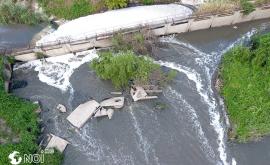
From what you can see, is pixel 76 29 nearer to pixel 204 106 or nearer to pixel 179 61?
pixel 179 61

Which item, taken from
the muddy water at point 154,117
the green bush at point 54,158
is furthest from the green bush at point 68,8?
the green bush at point 54,158

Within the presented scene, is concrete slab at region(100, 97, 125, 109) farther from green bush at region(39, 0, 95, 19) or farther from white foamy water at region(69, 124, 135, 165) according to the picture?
green bush at region(39, 0, 95, 19)

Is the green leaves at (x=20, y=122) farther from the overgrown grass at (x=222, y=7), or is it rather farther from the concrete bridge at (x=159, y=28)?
the overgrown grass at (x=222, y=7)

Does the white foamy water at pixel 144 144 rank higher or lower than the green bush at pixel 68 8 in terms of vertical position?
lower

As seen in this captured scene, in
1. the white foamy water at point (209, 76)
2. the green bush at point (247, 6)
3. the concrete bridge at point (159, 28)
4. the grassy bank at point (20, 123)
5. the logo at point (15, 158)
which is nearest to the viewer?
the logo at point (15, 158)

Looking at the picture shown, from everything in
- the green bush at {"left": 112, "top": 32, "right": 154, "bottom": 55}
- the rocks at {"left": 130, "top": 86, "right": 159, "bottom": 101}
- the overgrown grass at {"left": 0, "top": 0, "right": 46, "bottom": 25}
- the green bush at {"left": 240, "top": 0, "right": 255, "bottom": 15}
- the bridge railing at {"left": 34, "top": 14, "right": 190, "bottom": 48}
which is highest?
the overgrown grass at {"left": 0, "top": 0, "right": 46, "bottom": 25}

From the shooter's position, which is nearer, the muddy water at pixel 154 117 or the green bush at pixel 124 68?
the muddy water at pixel 154 117

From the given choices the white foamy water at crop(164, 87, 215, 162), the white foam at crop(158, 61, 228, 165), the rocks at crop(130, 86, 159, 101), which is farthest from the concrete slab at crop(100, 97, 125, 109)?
the white foam at crop(158, 61, 228, 165)
